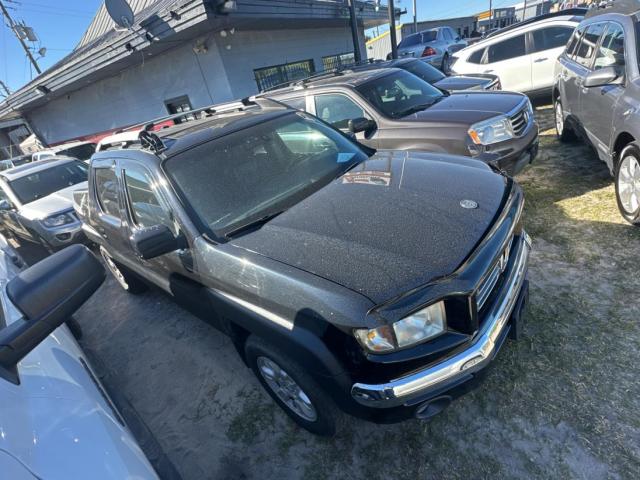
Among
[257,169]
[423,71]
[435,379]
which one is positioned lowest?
[435,379]

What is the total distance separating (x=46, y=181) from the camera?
702 cm

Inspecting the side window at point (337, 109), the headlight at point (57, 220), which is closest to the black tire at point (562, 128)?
the side window at point (337, 109)

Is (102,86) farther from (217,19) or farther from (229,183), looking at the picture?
(229,183)

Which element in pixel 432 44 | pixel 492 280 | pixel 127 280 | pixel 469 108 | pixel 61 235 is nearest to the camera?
pixel 492 280

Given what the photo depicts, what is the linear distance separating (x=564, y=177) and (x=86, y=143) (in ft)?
44.2

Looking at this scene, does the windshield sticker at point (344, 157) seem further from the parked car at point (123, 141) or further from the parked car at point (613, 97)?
the parked car at point (613, 97)

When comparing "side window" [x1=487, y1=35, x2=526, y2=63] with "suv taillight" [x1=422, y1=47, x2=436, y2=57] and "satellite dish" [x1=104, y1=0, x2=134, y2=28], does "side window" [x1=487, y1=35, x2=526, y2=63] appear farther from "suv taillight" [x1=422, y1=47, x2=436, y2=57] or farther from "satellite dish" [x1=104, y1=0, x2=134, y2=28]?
"satellite dish" [x1=104, y1=0, x2=134, y2=28]

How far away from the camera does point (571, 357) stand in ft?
7.28

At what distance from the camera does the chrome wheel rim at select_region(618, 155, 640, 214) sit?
3072 mm

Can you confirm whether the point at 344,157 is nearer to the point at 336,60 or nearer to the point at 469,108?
the point at 469,108

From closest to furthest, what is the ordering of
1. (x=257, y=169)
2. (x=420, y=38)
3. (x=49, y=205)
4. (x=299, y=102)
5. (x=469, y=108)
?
(x=257, y=169), (x=469, y=108), (x=299, y=102), (x=49, y=205), (x=420, y=38)

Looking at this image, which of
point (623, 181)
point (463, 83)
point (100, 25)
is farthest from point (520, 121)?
point (100, 25)

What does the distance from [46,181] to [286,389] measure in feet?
25.0

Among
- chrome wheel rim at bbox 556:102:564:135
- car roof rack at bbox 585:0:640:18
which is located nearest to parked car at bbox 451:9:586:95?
chrome wheel rim at bbox 556:102:564:135
